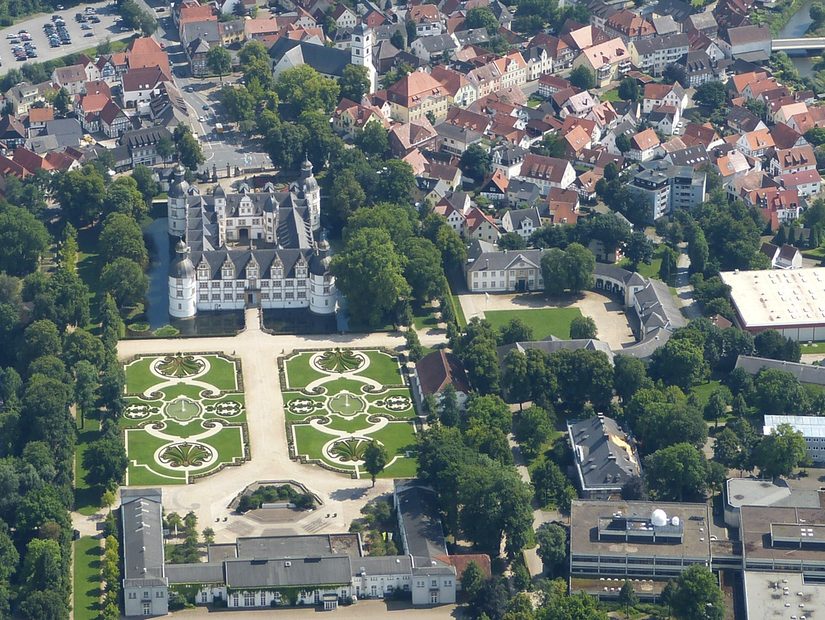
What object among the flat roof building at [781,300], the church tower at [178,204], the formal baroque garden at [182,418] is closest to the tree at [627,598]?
the formal baroque garden at [182,418]

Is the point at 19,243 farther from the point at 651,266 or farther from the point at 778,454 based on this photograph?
the point at 778,454

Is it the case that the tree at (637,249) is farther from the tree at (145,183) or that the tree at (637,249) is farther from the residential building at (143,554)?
the residential building at (143,554)

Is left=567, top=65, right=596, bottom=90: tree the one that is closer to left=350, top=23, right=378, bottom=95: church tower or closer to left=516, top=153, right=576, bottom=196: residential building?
left=350, top=23, right=378, bottom=95: church tower

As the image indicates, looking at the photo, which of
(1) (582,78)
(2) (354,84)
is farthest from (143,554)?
(1) (582,78)

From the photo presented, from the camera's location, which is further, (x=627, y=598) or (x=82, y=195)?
(x=82, y=195)

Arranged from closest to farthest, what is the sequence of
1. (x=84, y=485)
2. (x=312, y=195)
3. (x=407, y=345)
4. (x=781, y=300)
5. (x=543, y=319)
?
(x=84, y=485) → (x=407, y=345) → (x=781, y=300) → (x=543, y=319) → (x=312, y=195)

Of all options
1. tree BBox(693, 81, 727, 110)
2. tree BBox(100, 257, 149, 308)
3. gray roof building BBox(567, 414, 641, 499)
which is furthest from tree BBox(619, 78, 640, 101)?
gray roof building BBox(567, 414, 641, 499)

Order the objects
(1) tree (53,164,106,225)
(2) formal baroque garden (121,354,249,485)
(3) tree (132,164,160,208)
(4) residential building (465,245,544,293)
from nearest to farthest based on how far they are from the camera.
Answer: (2) formal baroque garden (121,354,249,485)
(4) residential building (465,245,544,293)
(1) tree (53,164,106,225)
(3) tree (132,164,160,208)

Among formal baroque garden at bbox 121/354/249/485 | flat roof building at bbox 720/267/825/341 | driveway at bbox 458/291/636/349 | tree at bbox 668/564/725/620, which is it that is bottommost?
driveway at bbox 458/291/636/349
